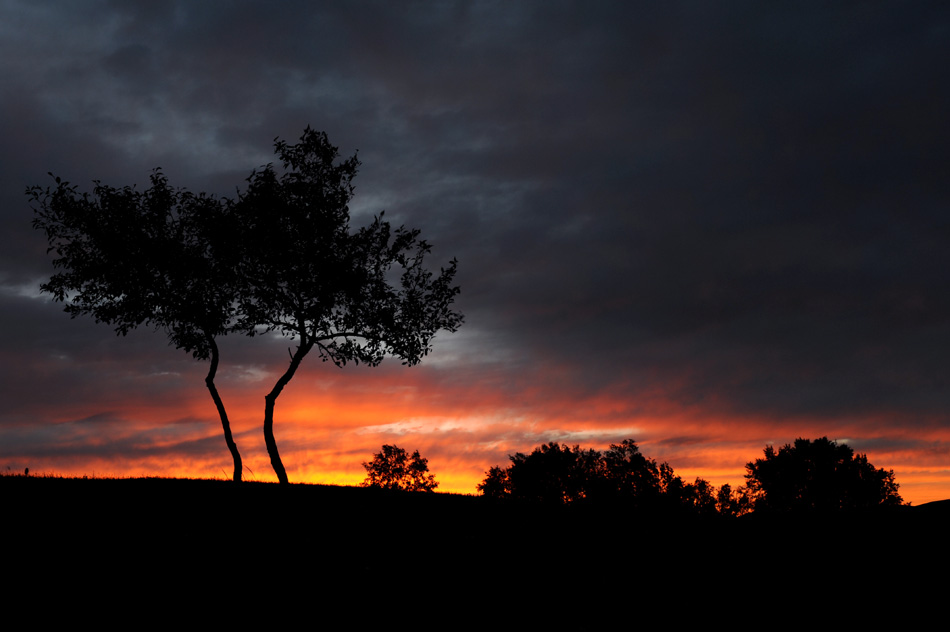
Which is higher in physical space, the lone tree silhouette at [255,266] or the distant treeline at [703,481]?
the lone tree silhouette at [255,266]

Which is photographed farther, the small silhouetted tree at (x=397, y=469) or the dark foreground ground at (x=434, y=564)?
the small silhouetted tree at (x=397, y=469)

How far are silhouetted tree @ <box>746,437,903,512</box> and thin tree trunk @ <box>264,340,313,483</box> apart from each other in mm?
52314

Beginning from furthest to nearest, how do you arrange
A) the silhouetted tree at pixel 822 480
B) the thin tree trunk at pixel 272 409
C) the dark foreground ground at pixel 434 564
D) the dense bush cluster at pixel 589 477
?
the dense bush cluster at pixel 589 477
the silhouetted tree at pixel 822 480
the thin tree trunk at pixel 272 409
the dark foreground ground at pixel 434 564

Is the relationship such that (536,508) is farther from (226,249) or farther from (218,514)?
(226,249)

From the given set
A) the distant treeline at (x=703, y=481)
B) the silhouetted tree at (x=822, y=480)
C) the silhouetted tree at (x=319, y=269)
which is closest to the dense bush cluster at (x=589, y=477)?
the distant treeline at (x=703, y=481)

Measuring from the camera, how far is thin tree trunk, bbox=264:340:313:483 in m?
33.5

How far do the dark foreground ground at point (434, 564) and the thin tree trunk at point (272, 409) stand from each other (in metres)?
9.26

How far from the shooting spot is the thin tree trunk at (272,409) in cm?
3353

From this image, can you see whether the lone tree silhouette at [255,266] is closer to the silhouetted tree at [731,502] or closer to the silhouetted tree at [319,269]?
the silhouetted tree at [319,269]

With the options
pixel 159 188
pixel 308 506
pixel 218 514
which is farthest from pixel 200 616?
pixel 159 188

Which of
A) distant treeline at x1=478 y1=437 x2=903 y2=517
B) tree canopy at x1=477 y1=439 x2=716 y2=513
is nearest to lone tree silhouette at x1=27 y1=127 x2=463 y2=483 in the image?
distant treeline at x1=478 y1=437 x2=903 y2=517

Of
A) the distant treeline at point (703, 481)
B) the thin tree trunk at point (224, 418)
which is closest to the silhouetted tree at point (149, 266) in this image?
the thin tree trunk at point (224, 418)

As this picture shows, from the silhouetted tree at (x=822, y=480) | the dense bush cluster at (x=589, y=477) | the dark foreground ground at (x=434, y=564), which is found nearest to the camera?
the dark foreground ground at (x=434, y=564)

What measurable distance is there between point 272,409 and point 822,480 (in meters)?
56.6
